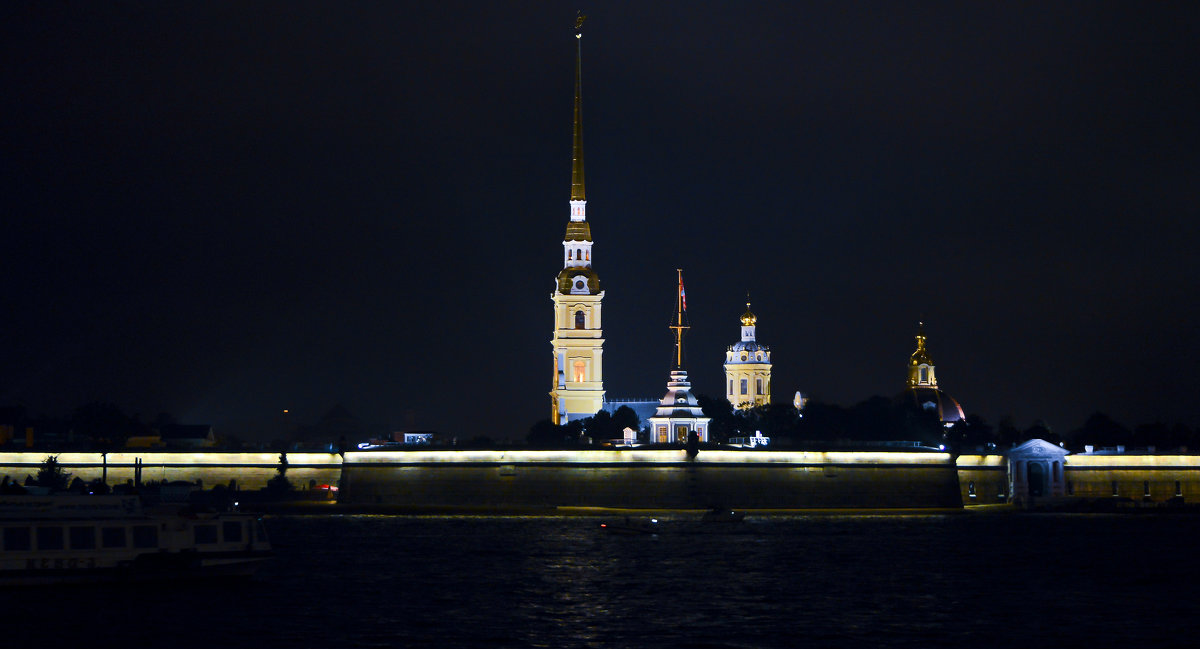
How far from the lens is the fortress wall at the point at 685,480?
10144cm

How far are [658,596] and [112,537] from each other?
15.8 meters

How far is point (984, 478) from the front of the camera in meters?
110

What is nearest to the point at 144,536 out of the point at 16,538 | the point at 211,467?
the point at 16,538

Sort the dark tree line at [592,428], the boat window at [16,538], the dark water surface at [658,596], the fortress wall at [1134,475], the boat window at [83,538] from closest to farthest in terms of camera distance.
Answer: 1. the dark water surface at [658,596]
2. the boat window at [16,538]
3. the boat window at [83,538]
4. the fortress wall at [1134,475]
5. the dark tree line at [592,428]

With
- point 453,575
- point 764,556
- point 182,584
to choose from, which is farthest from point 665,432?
point 182,584

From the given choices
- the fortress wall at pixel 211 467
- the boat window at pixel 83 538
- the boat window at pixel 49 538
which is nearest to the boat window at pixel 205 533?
the boat window at pixel 83 538

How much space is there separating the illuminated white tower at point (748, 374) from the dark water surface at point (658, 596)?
235 ft

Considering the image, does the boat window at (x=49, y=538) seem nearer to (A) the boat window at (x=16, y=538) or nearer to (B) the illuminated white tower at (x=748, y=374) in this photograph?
(A) the boat window at (x=16, y=538)

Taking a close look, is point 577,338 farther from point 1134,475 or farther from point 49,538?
point 49,538

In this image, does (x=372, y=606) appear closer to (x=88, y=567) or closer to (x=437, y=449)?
(x=88, y=567)

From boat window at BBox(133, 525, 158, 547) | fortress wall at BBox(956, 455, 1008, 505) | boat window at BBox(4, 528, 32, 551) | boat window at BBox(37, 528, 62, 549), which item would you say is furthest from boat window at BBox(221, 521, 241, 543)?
fortress wall at BBox(956, 455, 1008, 505)

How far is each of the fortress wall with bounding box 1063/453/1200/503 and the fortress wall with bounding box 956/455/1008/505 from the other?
5344mm

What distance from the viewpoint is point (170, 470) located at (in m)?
109

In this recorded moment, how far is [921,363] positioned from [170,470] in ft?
227
